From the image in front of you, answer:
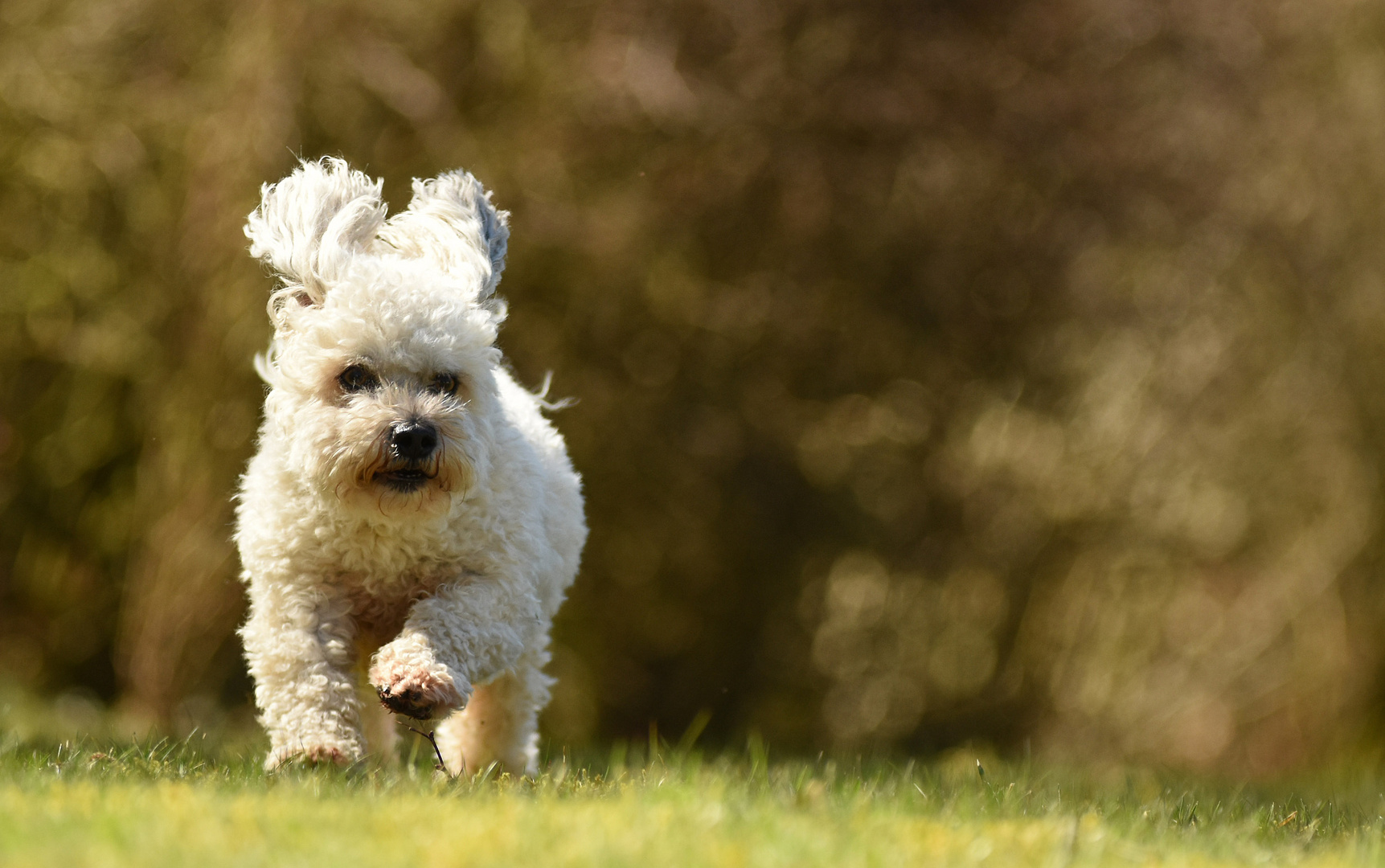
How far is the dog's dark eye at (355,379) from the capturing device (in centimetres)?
411

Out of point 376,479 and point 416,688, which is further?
point 376,479

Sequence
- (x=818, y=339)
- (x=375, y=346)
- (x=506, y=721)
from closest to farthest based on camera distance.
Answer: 1. (x=375, y=346)
2. (x=506, y=721)
3. (x=818, y=339)

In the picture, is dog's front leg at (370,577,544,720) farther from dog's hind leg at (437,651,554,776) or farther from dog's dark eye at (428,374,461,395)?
dog's dark eye at (428,374,461,395)

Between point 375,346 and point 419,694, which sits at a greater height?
point 375,346

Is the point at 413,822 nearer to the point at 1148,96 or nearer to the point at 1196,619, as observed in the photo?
the point at 1196,619

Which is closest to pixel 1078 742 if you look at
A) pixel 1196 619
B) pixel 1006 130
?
pixel 1196 619

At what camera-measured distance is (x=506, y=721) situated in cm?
472

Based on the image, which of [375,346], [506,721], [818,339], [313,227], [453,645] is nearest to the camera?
[453,645]

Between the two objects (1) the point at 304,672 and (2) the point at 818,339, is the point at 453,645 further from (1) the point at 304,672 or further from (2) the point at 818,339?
(2) the point at 818,339

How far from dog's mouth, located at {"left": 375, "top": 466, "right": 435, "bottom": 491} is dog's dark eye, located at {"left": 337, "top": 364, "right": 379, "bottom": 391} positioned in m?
0.29

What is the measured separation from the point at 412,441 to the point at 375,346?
0.34 meters

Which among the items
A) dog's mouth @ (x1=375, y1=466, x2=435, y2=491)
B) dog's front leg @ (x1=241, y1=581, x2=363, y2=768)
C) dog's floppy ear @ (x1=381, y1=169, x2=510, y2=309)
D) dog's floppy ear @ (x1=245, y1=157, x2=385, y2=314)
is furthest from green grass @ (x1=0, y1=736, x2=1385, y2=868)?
dog's floppy ear @ (x1=381, y1=169, x2=510, y2=309)

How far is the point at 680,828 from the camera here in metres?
2.74

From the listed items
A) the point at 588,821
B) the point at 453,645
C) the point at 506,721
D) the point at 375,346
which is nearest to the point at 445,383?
the point at 375,346
